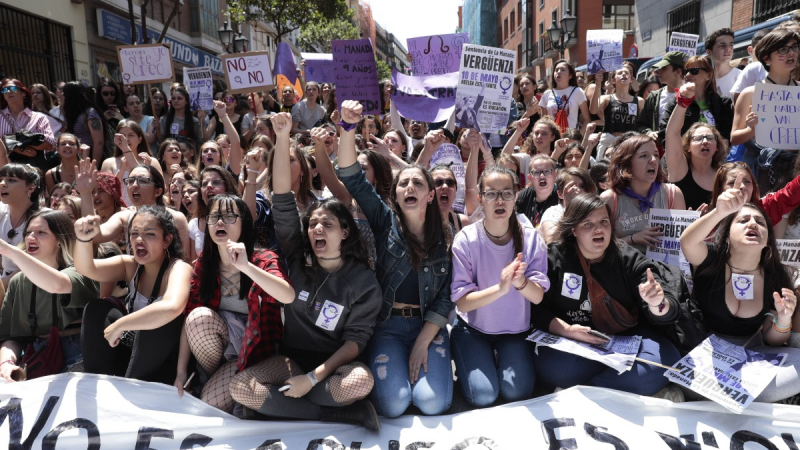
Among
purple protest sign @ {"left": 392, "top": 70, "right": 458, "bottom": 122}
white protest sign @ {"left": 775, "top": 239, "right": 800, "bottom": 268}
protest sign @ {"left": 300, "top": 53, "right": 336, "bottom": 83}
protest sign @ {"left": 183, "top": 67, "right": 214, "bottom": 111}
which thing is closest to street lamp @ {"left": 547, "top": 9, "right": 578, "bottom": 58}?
protest sign @ {"left": 300, "top": 53, "right": 336, "bottom": 83}

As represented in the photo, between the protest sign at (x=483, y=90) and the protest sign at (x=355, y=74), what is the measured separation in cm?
82

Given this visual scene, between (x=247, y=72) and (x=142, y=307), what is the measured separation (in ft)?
15.2

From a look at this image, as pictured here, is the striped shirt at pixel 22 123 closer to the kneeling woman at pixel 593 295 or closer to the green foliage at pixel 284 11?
the kneeling woman at pixel 593 295

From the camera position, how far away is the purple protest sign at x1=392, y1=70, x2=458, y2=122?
523 centimetres

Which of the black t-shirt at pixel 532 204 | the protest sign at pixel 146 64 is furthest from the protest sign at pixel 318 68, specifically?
the black t-shirt at pixel 532 204

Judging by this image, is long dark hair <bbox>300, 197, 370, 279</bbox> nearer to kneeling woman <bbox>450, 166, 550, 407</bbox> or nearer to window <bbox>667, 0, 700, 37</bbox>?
kneeling woman <bbox>450, 166, 550, 407</bbox>

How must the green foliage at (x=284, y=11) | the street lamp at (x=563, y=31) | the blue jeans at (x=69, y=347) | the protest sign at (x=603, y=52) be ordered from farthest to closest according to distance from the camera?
the green foliage at (x=284, y=11)
the street lamp at (x=563, y=31)
the protest sign at (x=603, y=52)
the blue jeans at (x=69, y=347)

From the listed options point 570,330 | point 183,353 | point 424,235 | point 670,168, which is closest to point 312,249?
point 424,235

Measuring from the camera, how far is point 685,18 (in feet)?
58.8

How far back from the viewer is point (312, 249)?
3.28 meters

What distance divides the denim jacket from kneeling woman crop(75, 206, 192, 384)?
1.10 meters

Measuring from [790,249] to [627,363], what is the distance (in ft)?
4.71

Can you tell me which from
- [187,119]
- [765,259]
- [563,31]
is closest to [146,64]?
[187,119]

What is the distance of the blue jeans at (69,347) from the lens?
347 centimetres
